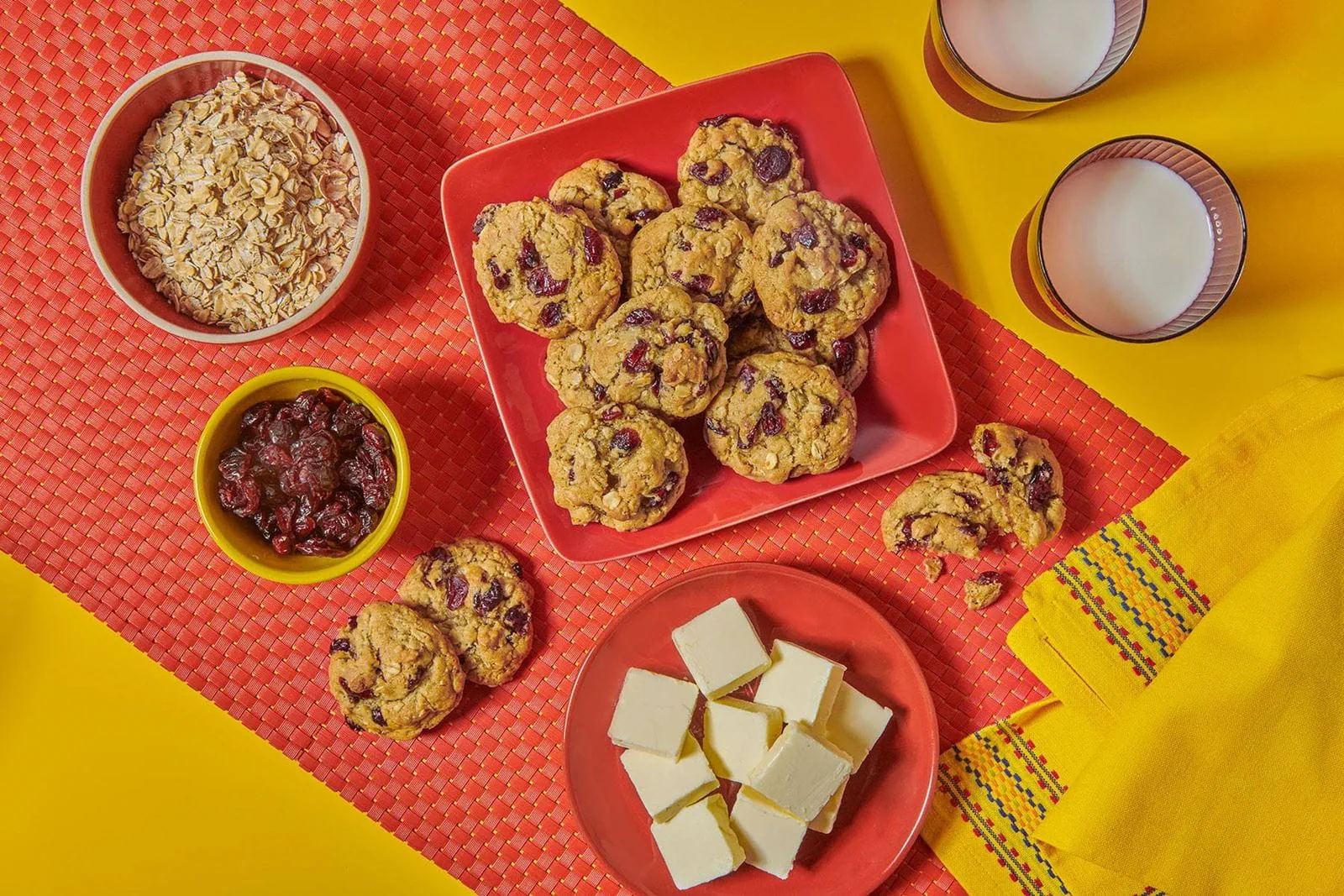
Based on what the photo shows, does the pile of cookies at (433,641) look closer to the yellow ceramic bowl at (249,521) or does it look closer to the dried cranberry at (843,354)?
the yellow ceramic bowl at (249,521)

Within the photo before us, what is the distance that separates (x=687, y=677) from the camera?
1649 millimetres

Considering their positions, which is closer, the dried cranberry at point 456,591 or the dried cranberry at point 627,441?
the dried cranberry at point 627,441

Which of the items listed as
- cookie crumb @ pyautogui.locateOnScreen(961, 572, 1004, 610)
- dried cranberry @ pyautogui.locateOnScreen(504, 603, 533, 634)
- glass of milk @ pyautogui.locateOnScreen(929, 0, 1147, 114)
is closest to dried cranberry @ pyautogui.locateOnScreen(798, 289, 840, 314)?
glass of milk @ pyautogui.locateOnScreen(929, 0, 1147, 114)

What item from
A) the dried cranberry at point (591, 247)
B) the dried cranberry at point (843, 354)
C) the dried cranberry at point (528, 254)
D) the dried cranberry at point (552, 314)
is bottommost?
the dried cranberry at point (552, 314)

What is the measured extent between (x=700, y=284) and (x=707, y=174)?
7.7 inches

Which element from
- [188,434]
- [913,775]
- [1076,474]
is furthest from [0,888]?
[1076,474]

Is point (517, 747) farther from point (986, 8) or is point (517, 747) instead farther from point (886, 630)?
point (986, 8)

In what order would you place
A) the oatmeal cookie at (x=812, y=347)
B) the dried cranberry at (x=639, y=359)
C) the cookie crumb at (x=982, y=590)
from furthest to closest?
1. the cookie crumb at (x=982, y=590)
2. the oatmeal cookie at (x=812, y=347)
3. the dried cranberry at (x=639, y=359)

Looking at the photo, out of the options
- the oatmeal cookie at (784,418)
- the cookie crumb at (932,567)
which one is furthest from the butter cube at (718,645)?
the cookie crumb at (932,567)

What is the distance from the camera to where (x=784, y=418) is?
4.83 feet

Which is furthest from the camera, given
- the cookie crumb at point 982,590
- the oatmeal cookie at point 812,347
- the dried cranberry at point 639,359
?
the cookie crumb at point 982,590

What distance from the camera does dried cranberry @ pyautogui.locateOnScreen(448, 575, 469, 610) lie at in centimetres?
162

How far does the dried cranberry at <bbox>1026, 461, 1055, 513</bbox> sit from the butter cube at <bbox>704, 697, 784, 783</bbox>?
0.55 metres

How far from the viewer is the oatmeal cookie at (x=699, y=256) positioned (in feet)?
4.83
